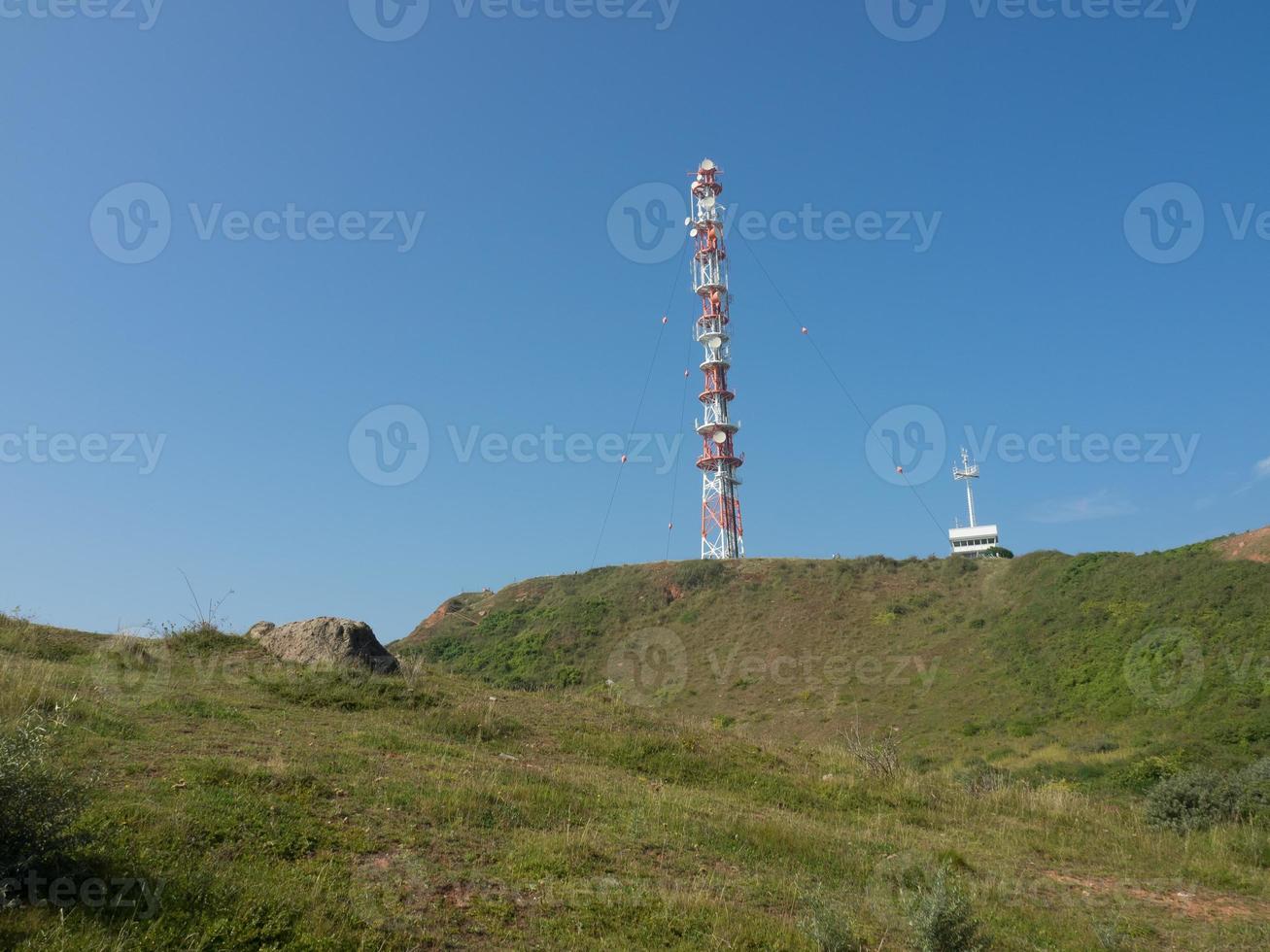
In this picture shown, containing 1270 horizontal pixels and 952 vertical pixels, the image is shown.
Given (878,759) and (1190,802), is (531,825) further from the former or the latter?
(1190,802)

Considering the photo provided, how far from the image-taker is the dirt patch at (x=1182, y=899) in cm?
894

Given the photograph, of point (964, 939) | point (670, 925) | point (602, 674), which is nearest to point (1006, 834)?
point (964, 939)

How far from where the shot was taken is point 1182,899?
946 cm

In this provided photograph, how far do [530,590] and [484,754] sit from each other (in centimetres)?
5163

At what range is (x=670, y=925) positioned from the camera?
6.69m

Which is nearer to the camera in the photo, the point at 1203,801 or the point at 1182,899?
the point at 1182,899

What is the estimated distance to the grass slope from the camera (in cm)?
628

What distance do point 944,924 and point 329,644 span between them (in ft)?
45.5

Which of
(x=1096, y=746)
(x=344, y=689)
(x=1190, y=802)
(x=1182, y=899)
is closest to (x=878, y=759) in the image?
(x=1190, y=802)
